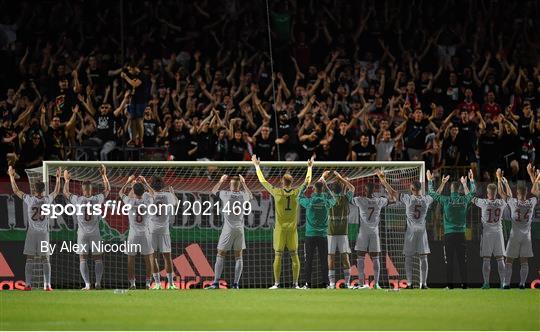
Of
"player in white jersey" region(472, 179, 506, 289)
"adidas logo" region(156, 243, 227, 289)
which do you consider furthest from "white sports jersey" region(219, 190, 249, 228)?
"player in white jersey" region(472, 179, 506, 289)

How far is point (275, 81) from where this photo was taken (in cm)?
2980

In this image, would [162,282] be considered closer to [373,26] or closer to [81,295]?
[81,295]

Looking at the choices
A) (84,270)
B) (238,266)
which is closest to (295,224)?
(238,266)

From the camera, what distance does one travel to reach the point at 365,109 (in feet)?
93.0

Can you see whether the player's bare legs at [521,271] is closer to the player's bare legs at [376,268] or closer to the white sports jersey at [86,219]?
A: the player's bare legs at [376,268]

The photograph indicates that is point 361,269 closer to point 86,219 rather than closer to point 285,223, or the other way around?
point 285,223

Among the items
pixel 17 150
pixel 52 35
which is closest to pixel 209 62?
pixel 52 35

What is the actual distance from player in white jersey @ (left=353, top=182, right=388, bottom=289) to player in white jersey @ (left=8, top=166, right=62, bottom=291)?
5.49 metres

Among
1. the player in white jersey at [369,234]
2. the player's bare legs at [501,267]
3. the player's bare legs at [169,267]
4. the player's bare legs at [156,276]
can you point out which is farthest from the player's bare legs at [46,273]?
the player's bare legs at [501,267]

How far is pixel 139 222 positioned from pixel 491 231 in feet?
21.3

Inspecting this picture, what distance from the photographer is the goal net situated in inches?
907

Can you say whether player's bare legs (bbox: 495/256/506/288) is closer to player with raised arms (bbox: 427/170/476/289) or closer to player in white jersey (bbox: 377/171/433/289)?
player with raised arms (bbox: 427/170/476/289)

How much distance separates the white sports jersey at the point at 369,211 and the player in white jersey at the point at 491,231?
1846 mm

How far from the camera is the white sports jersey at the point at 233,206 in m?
23.2
